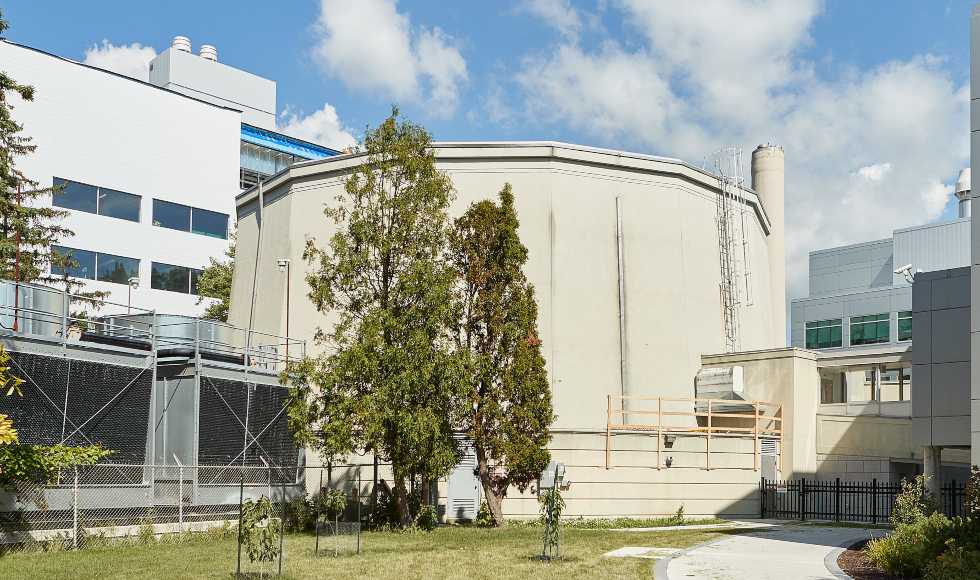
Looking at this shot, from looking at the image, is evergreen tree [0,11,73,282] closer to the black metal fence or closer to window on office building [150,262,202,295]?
window on office building [150,262,202,295]

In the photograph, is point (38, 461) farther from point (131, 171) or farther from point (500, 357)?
point (131, 171)

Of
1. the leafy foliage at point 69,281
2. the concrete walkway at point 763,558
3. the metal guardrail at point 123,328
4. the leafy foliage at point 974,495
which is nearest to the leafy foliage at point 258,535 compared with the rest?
the concrete walkway at point 763,558

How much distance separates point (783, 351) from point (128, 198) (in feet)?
124

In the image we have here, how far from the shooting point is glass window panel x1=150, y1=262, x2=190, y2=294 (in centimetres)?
5119

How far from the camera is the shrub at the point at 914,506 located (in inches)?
683

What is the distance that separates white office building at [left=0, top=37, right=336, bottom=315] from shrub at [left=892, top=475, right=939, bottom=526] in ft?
136

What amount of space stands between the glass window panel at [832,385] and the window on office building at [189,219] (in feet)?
123

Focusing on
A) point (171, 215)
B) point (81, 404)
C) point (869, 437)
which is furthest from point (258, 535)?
point (171, 215)

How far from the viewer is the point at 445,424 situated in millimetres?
21594

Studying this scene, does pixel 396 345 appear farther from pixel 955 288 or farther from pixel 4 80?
pixel 4 80

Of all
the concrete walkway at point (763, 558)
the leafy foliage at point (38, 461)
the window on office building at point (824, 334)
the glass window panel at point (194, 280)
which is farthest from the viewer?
the window on office building at point (824, 334)

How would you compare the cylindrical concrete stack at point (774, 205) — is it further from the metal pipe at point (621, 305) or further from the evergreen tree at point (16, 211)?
the evergreen tree at point (16, 211)

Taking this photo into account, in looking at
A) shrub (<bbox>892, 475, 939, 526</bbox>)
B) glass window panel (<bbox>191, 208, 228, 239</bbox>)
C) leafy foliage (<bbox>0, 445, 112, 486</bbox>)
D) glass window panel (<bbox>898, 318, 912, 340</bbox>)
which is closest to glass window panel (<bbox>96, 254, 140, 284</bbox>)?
glass window panel (<bbox>191, 208, 228, 239</bbox>)

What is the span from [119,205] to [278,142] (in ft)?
77.2
